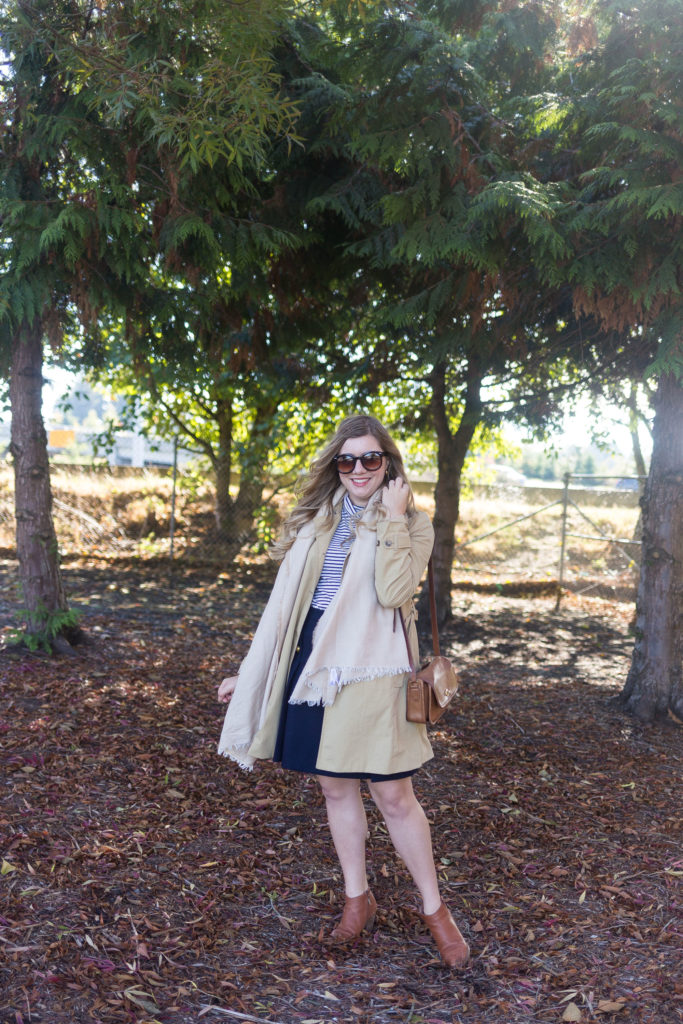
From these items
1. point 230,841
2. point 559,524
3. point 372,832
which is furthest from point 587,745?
point 559,524

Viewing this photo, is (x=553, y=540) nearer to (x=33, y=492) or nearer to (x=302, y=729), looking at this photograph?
(x=33, y=492)

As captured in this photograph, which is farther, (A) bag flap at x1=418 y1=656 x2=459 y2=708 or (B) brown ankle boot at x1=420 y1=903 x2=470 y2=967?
(B) brown ankle boot at x1=420 y1=903 x2=470 y2=967

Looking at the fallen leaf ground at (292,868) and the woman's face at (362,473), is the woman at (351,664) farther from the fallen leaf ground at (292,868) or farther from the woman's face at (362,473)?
the fallen leaf ground at (292,868)

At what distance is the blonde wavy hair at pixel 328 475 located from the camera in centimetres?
275

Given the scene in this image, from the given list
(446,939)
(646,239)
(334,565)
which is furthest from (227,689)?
(646,239)

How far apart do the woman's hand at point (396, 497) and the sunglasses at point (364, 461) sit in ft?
0.25

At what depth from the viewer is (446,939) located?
2.69 m

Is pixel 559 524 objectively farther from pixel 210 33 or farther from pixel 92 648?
pixel 210 33

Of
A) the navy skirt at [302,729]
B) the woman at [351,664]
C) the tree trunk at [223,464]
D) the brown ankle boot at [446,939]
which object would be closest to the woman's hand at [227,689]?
the woman at [351,664]

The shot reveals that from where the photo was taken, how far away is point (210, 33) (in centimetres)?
427

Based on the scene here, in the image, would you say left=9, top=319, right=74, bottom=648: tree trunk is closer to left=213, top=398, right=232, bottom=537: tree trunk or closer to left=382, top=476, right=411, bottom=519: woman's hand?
left=382, top=476, right=411, bottom=519: woman's hand

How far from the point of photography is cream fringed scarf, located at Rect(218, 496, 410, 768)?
8.40ft

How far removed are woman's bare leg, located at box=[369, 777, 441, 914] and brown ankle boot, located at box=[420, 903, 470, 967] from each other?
0.03 m

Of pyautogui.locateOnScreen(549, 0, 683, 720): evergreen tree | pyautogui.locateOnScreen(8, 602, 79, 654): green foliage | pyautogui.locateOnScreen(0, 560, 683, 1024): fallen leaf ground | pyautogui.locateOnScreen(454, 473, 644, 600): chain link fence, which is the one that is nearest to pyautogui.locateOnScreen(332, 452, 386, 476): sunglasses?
pyautogui.locateOnScreen(0, 560, 683, 1024): fallen leaf ground
